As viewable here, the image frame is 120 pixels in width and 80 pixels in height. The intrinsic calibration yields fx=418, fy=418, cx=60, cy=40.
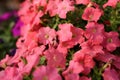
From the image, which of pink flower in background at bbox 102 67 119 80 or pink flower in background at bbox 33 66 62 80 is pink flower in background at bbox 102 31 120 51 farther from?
pink flower in background at bbox 33 66 62 80

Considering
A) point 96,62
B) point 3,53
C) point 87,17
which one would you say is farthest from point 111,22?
point 3,53

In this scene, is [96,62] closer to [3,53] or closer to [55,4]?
[55,4]

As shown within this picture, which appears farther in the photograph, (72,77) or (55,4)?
(55,4)

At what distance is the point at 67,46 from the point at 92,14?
0.25 meters

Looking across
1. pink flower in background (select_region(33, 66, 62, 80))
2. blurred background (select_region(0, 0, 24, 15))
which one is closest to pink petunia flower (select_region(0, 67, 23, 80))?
pink flower in background (select_region(33, 66, 62, 80))

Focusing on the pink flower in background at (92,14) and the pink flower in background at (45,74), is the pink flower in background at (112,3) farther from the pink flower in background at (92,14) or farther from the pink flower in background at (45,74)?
the pink flower in background at (45,74)

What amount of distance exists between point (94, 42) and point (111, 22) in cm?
24

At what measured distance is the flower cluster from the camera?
2.11 meters

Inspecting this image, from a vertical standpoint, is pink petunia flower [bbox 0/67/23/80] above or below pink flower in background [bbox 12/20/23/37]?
above

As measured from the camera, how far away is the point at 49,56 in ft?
6.97

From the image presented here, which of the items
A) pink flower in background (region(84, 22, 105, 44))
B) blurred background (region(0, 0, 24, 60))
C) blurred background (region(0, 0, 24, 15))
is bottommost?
blurred background (region(0, 0, 24, 15))

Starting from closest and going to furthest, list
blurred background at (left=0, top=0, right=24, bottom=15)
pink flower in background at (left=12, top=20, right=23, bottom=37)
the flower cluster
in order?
the flower cluster
pink flower in background at (left=12, top=20, right=23, bottom=37)
blurred background at (left=0, top=0, right=24, bottom=15)

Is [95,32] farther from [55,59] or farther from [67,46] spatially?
[55,59]

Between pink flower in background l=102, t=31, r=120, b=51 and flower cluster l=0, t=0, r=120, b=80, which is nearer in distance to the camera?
flower cluster l=0, t=0, r=120, b=80
